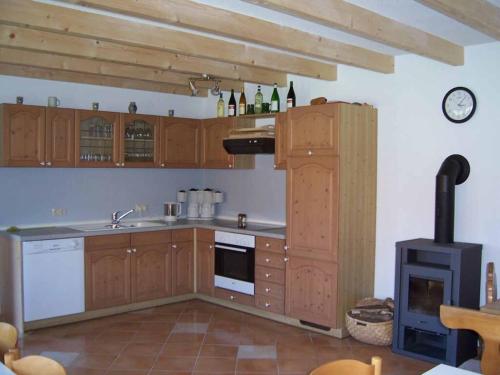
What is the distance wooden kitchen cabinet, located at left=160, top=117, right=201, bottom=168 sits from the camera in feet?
18.9

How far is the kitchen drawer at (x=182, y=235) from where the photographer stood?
559 cm

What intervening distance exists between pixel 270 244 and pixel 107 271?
5.13 ft

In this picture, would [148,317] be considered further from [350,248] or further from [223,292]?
[350,248]

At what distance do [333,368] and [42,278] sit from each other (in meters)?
3.45

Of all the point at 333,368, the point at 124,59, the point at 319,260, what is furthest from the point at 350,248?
the point at 333,368

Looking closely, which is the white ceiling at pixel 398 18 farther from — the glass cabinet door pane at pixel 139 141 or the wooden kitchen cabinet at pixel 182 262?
the wooden kitchen cabinet at pixel 182 262

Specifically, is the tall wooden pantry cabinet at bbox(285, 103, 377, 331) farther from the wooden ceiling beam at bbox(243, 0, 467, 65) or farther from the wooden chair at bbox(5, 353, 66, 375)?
the wooden chair at bbox(5, 353, 66, 375)

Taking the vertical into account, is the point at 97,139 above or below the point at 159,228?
above

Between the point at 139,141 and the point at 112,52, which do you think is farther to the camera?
the point at 139,141

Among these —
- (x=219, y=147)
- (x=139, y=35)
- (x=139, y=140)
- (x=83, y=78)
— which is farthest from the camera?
(x=219, y=147)

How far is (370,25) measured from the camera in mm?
3234

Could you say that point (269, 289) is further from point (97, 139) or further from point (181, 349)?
point (97, 139)

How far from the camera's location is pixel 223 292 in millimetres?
5477

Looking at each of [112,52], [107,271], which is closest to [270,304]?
[107,271]
